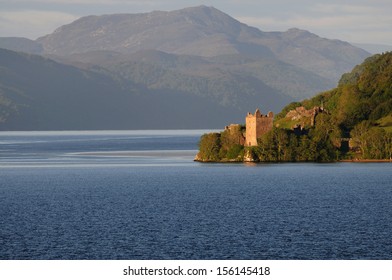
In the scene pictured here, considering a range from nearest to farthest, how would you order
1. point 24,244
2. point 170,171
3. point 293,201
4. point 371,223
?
point 24,244 < point 371,223 < point 293,201 < point 170,171

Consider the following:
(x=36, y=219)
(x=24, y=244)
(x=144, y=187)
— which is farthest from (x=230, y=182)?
Answer: (x=24, y=244)

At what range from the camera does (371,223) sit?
10044 centimetres

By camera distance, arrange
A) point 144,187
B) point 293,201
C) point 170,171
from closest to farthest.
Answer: point 293,201, point 144,187, point 170,171

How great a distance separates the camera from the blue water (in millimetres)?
83625

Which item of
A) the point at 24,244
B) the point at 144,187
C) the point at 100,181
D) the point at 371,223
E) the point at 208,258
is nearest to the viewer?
the point at 208,258

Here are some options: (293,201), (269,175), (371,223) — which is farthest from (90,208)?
(269,175)

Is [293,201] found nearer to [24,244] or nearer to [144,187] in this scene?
[144,187]

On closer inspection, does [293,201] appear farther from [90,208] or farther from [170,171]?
[170,171]

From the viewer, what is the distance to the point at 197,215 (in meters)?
110

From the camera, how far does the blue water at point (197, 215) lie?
83.6 metres

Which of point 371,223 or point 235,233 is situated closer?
point 235,233

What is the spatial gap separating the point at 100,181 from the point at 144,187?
53.5 feet

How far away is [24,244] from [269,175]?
9436 centimetres

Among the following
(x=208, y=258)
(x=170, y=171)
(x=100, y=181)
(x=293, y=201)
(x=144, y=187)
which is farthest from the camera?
(x=170, y=171)
